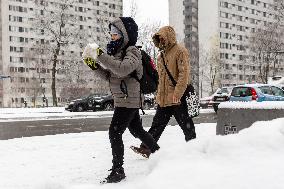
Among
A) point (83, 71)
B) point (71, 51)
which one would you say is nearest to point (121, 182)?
point (83, 71)

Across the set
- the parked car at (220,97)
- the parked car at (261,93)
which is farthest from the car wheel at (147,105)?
the parked car at (261,93)

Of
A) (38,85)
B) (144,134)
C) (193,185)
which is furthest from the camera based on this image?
(38,85)

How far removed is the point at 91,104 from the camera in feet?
97.0

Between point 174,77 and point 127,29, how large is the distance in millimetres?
1314

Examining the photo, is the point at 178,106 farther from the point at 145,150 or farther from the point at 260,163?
the point at 260,163

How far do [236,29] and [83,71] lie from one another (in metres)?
52.5

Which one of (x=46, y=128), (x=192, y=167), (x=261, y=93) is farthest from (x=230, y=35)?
(x=192, y=167)

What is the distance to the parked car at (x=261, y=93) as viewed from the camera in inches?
683

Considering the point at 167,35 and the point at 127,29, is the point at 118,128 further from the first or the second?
the point at 167,35

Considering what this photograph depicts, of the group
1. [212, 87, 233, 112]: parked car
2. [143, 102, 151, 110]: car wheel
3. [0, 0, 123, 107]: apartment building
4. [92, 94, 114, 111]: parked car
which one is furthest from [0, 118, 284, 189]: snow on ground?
[0, 0, 123, 107]: apartment building

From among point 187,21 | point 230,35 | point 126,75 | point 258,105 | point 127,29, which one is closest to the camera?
point 126,75

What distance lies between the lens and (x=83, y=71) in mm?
72812

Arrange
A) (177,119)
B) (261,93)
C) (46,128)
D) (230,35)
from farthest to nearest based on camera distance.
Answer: (230,35), (261,93), (46,128), (177,119)

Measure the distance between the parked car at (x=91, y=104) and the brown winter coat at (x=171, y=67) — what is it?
23.3 meters
